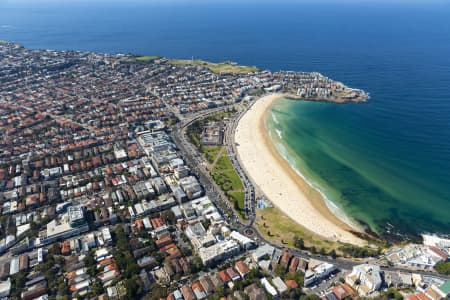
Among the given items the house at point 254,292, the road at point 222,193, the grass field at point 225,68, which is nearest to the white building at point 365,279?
the road at point 222,193

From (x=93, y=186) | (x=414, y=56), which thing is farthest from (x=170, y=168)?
(x=414, y=56)

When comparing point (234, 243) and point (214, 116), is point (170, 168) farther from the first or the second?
point (214, 116)

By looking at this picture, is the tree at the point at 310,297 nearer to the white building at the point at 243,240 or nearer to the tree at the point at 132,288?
the white building at the point at 243,240

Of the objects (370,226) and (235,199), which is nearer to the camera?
(370,226)

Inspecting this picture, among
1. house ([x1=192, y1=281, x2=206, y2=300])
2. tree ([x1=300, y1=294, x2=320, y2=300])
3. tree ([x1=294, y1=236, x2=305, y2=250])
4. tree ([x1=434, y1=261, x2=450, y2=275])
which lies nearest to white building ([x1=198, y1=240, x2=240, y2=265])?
house ([x1=192, y1=281, x2=206, y2=300])

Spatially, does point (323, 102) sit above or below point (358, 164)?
above

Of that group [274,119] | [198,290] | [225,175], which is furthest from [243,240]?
[274,119]

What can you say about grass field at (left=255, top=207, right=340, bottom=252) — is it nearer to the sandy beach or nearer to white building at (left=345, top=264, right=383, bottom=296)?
the sandy beach
